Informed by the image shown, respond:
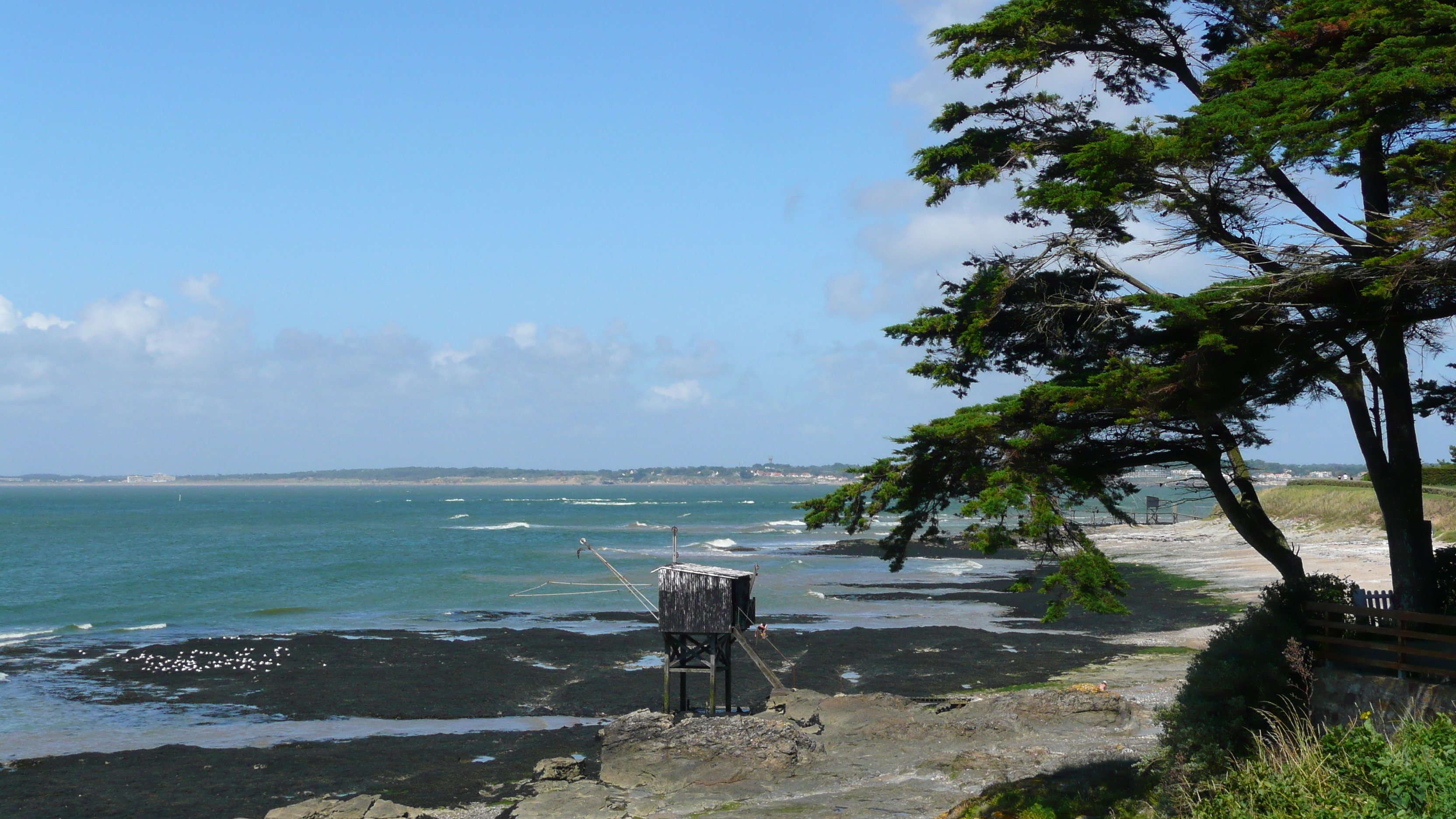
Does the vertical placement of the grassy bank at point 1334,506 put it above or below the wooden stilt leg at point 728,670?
above

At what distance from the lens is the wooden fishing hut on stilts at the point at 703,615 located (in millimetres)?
26984

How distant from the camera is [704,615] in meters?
27.1

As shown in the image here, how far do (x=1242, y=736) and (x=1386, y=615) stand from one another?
6.97ft

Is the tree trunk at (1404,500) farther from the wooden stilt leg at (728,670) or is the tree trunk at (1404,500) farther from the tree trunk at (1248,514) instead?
the wooden stilt leg at (728,670)

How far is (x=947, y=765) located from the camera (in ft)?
66.1

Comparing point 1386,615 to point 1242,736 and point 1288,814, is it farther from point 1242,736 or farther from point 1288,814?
point 1288,814

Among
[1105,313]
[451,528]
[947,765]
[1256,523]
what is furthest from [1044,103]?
[451,528]

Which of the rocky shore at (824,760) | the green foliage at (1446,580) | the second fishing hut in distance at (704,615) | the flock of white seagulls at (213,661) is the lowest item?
the flock of white seagulls at (213,661)

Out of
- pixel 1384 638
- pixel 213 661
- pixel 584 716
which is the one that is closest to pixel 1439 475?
pixel 1384 638

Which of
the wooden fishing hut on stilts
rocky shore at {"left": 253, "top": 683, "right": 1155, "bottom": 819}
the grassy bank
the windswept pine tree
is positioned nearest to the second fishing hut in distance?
the wooden fishing hut on stilts

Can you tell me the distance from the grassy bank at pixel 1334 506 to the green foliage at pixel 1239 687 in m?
44.6

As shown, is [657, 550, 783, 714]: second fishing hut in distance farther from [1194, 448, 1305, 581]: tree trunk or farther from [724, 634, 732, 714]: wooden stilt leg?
[1194, 448, 1305, 581]: tree trunk

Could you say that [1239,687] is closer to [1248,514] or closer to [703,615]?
[1248,514]

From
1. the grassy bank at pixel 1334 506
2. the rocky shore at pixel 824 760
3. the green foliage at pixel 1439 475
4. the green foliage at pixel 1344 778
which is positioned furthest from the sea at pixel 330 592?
the grassy bank at pixel 1334 506
